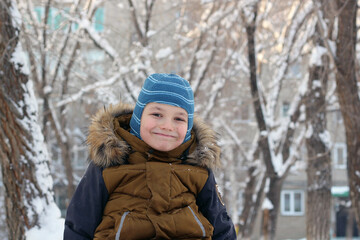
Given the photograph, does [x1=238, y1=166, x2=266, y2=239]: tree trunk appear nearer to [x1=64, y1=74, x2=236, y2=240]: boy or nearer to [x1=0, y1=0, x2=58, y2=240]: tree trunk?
[x1=0, y1=0, x2=58, y2=240]: tree trunk

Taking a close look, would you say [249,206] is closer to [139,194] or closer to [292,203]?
[139,194]

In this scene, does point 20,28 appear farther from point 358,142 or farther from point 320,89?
point 320,89

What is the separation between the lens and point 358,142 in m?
5.20

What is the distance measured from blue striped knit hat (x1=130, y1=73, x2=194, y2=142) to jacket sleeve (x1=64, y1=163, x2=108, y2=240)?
315mm

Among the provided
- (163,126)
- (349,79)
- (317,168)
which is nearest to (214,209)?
(163,126)

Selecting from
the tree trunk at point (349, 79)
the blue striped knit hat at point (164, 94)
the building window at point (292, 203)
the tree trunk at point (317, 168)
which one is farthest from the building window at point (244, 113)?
the blue striped knit hat at point (164, 94)

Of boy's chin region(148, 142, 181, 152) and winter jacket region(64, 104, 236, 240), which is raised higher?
boy's chin region(148, 142, 181, 152)

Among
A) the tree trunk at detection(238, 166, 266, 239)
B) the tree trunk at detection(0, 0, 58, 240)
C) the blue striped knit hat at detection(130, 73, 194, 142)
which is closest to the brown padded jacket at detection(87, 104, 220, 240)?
the blue striped knit hat at detection(130, 73, 194, 142)

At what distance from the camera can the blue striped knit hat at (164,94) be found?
7.13 feet

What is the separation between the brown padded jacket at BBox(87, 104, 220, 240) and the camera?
1976 millimetres

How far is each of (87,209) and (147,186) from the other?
0.93ft

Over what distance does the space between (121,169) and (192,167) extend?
1.12 ft

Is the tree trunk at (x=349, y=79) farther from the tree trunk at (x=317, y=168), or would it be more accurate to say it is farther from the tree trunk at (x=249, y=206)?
the tree trunk at (x=249, y=206)

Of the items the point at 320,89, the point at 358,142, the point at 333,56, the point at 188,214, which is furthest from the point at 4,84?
the point at 320,89
